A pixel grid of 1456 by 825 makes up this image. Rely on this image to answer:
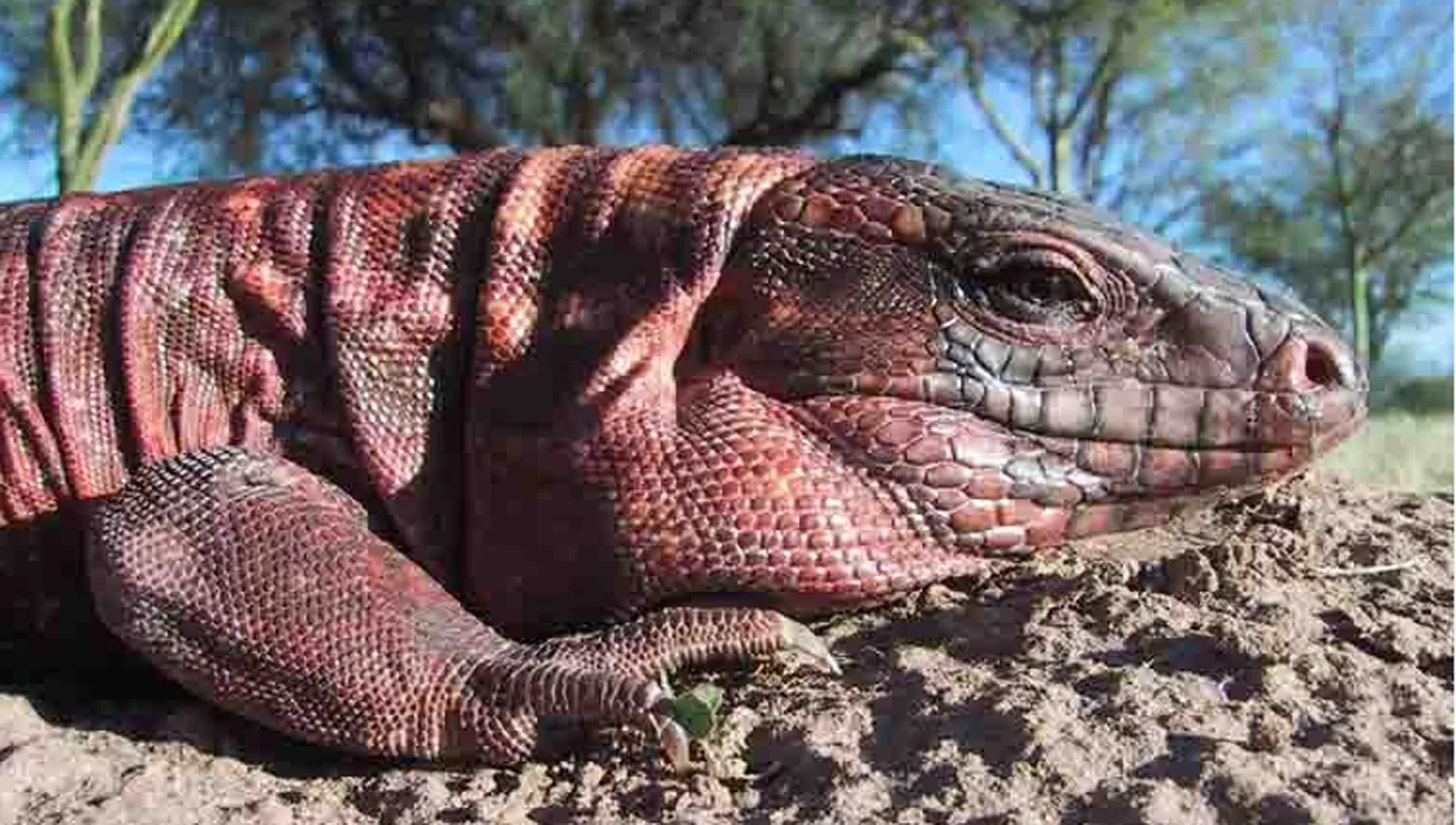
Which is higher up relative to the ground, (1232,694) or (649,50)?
(649,50)

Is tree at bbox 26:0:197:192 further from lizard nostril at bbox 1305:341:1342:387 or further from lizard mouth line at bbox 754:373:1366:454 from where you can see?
lizard nostril at bbox 1305:341:1342:387

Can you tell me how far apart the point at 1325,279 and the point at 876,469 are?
38.8 metres

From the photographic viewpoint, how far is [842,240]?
3.56 metres

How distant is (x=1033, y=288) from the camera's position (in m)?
3.46

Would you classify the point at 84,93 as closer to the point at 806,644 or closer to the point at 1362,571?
the point at 806,644

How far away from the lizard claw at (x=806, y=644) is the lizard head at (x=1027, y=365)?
1.17ft

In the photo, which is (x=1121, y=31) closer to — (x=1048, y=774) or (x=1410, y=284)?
(x=1410, y=284)

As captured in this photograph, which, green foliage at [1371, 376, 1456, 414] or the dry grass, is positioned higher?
the dry grass

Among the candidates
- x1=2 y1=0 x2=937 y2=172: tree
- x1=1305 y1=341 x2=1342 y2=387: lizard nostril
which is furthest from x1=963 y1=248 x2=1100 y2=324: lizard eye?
x1=2 y1=0 x2=937 y2=172: tree

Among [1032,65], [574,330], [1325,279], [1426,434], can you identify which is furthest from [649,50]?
[574,330]

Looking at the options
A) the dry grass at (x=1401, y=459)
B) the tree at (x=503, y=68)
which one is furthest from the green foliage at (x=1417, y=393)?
the dry grass at (x=1401, y=459)

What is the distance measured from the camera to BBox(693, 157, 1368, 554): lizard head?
131 inches

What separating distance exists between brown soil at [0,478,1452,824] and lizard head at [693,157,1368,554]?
0.92ft

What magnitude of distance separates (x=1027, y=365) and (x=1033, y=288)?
189 mm
